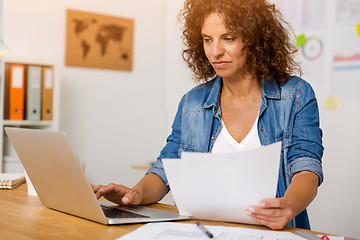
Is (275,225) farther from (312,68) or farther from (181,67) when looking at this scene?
(181,67)

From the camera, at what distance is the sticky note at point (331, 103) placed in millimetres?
2885

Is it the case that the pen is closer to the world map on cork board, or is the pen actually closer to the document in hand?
the document in hand

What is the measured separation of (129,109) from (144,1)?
0.86 meters

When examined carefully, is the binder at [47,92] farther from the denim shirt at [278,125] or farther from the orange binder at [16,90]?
the denim shirt at [278,125]

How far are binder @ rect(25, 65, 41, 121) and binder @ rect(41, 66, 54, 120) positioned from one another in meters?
0.03

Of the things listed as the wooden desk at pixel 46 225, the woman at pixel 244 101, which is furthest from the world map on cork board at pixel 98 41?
the wooden desk at pixel 46 225

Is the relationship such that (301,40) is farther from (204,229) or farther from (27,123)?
(204,229)

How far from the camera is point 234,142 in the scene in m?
1.52

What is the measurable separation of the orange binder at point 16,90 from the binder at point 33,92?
0.03 meters

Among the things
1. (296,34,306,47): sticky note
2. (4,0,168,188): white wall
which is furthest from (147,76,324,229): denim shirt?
(4,0,168,188): white wall

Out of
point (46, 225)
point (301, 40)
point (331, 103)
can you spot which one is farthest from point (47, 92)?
point (46, 225)

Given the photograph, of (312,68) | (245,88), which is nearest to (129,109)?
(312,68)

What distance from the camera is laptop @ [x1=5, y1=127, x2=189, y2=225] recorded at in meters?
1.02

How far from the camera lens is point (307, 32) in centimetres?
300
